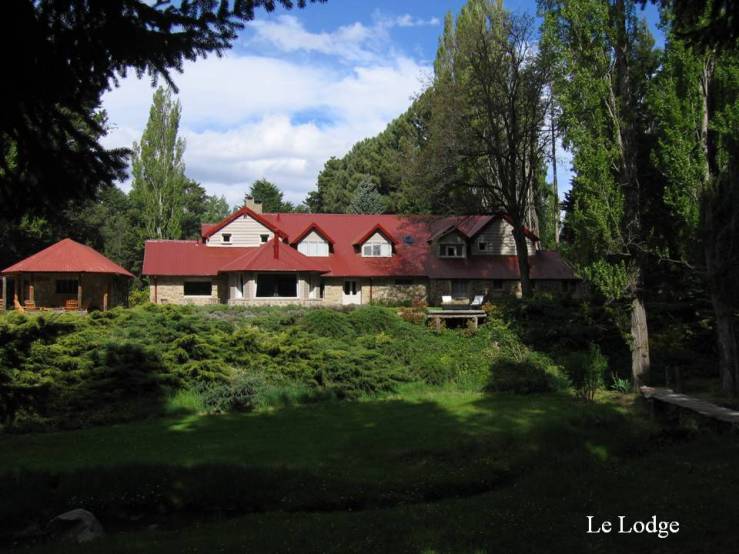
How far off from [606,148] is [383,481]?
15780mm

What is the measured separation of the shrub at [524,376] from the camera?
22484mm

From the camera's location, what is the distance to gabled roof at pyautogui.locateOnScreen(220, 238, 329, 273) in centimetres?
3359

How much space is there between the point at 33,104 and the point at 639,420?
16022 mm

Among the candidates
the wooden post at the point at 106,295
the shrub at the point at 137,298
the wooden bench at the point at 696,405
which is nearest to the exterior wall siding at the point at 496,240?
the wooden post at the point at 106,295

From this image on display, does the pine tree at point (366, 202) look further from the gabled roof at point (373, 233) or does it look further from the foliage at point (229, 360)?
the foliage at point (229, 360)

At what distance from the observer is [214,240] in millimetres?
38031

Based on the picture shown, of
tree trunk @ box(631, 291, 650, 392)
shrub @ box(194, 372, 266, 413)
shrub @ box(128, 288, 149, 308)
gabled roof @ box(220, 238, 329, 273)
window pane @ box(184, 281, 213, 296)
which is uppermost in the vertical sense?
gabled roof @ box(220, 238, 329, 273)

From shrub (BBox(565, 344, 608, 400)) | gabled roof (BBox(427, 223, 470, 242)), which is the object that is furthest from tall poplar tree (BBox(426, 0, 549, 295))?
shrub (BBox(565, 344, 608, 400))

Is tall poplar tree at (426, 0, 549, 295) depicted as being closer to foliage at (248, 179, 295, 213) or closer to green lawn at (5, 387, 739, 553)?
green lawn at (5, 387, 739, 553)

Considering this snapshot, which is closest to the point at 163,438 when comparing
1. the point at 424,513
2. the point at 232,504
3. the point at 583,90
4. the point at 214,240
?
the point at 232,504

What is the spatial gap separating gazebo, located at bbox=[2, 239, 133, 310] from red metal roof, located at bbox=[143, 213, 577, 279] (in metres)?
2.86

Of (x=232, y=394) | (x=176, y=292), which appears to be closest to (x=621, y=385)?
(x=232, y=394)

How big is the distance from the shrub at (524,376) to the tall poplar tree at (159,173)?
34.0 m

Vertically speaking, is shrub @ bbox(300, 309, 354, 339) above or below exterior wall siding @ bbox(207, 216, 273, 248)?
below
